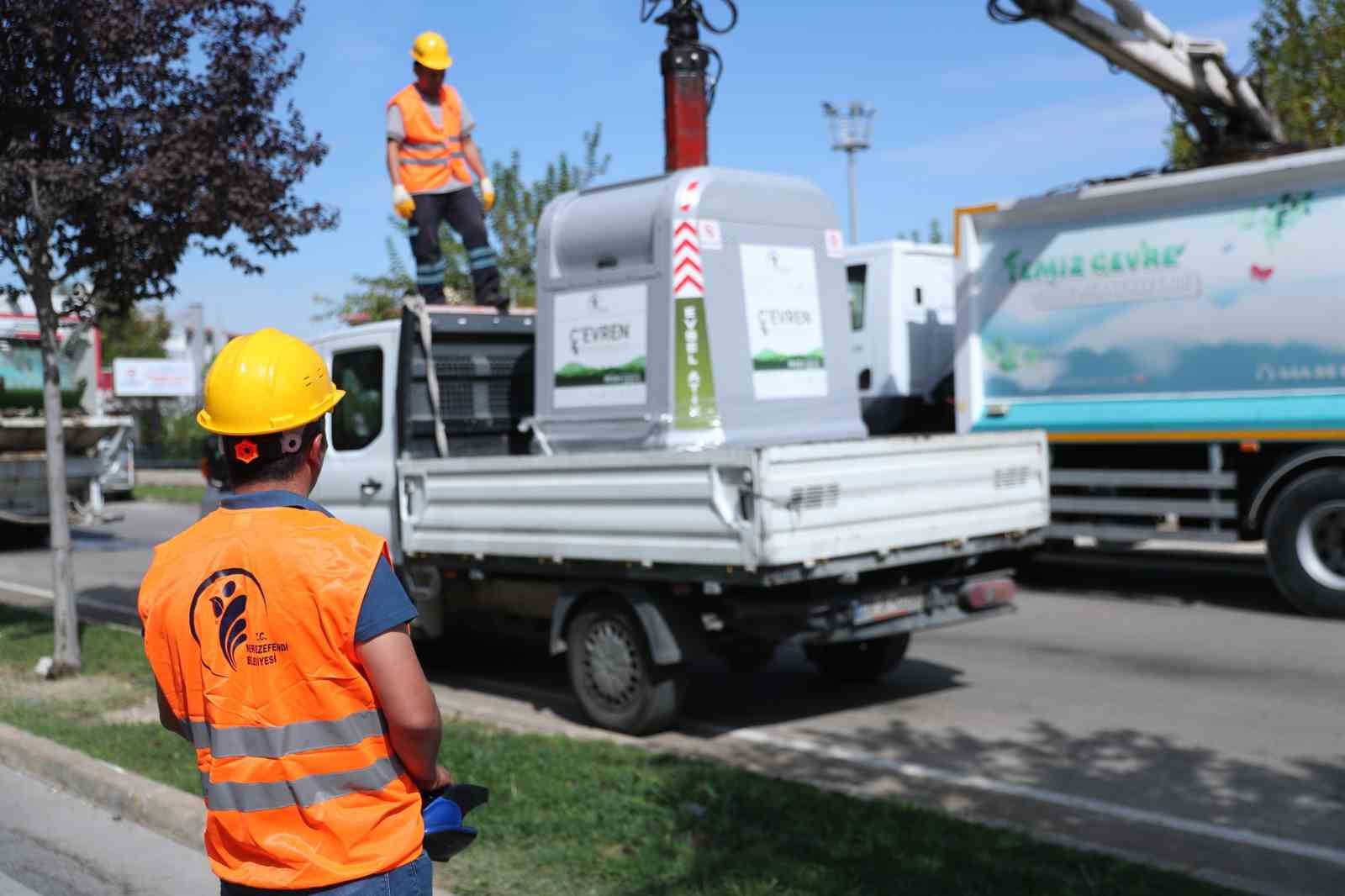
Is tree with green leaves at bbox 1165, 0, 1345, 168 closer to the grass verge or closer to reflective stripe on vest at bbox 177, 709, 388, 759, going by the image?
reflective stripe on vest at bbox 177, 709, 388, 759

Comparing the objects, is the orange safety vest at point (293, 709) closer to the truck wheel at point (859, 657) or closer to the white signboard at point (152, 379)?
the truck wheel at point (859, 657)

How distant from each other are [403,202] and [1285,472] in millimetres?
6506

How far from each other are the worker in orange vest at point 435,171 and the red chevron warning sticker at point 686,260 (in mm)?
2022

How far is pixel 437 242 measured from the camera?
31.5 ft

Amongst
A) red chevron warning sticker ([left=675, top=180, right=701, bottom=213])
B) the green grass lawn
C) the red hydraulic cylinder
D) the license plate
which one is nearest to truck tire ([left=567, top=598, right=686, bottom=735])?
the green grass lawn

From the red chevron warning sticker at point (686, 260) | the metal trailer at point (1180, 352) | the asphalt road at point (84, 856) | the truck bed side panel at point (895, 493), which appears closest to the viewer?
the asphalt road at point (84, 856)

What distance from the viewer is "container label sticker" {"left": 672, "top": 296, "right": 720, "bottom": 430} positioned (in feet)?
26.1

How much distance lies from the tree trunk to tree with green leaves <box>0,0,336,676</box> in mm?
11

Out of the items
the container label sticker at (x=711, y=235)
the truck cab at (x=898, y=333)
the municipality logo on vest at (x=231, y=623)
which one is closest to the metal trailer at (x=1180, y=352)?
the truck cab at (x=898, y=333)

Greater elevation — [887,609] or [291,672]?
[291,672]

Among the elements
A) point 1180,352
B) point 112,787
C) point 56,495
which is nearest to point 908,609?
point 112,787

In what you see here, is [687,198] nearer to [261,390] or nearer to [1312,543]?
[1312,543]

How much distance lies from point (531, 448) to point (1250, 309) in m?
5.58

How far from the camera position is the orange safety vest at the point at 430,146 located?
31.0 ft
